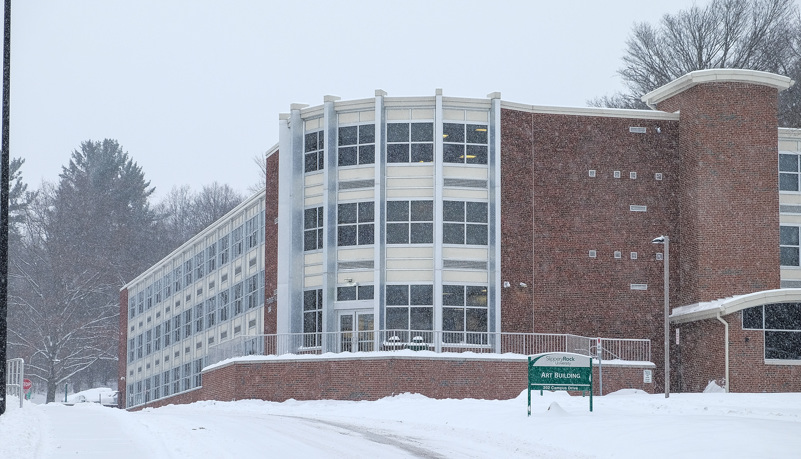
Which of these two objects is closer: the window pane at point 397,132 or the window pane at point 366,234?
the window pane at point 366,234

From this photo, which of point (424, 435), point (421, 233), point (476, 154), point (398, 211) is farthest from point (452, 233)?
point (424, 435)

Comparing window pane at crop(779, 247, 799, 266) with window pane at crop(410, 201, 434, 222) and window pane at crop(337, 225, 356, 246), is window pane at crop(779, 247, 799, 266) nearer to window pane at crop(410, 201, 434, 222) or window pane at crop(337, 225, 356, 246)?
window pane at crop(410, 201, 434, 222)

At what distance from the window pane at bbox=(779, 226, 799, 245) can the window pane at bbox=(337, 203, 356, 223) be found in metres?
17.1

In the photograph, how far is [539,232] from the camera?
42.2 meters

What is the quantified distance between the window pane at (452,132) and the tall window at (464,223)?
239 centimetres

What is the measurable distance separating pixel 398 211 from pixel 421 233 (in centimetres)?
120

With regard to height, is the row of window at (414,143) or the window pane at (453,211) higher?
the row of window at (414,143)

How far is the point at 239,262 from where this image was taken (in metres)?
52.8

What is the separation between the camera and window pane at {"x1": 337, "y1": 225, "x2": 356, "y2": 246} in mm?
41000

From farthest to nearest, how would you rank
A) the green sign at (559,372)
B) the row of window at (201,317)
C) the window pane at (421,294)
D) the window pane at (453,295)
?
1. the row of window at (201,317)
2. the window pane at (453,295)
3. the window pane at (421,294)
4. the green sign at (559,372)

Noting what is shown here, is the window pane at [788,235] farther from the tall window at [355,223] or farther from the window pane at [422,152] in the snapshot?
the tall window at [355,223]

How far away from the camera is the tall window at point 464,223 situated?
40688mm

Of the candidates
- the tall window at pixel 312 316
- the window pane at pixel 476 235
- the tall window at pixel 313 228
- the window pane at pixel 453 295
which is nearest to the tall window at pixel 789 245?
the window pane at pixel 476 235

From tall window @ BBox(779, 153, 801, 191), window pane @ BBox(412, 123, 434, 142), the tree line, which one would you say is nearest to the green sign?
window pane @ BBox(412, 123, 434, 142)
